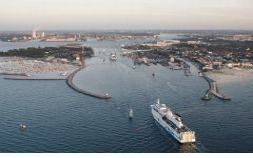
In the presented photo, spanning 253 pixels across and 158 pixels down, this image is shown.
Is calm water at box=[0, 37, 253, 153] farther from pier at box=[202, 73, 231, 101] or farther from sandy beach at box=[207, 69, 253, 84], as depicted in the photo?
sandy beach at box=[207, 69, 253, 84]

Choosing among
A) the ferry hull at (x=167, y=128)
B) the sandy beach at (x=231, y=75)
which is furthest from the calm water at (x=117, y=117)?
the sandy beach at (x=231, y=75)

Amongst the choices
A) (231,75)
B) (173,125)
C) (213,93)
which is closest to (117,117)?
(173,125)

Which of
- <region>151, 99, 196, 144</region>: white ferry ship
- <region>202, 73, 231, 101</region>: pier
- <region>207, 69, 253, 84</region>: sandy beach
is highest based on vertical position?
<region>151, 99, 196, 144</region>: white ferry ship

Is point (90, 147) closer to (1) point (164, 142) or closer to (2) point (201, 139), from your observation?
(1) point (164, 142)

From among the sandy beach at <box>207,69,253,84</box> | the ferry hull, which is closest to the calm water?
the ferry hull

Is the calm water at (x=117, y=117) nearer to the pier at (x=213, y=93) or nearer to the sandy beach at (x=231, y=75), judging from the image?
the pier at (x=213, y=93)

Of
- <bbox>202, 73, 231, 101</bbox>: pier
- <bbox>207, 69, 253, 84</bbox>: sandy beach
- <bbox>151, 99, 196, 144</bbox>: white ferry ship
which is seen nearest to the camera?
<bbox>151, 99, 196, 144</bbox>: white ferry ship

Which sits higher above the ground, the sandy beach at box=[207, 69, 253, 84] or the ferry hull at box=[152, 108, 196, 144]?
the ferry hull at box=[152, 108, 196, 144]

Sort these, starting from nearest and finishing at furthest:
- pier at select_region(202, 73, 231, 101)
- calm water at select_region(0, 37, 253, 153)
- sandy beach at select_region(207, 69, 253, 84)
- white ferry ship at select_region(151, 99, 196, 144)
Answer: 1. calm water at select_region(0, 37, 253, 153)
2. white ferry ship at select_region(151, 99, 196, 144)
3. pier at select_region(202, 73, 231, 101)
4. sandy beach at select_region(207, 69, 253, 84)
